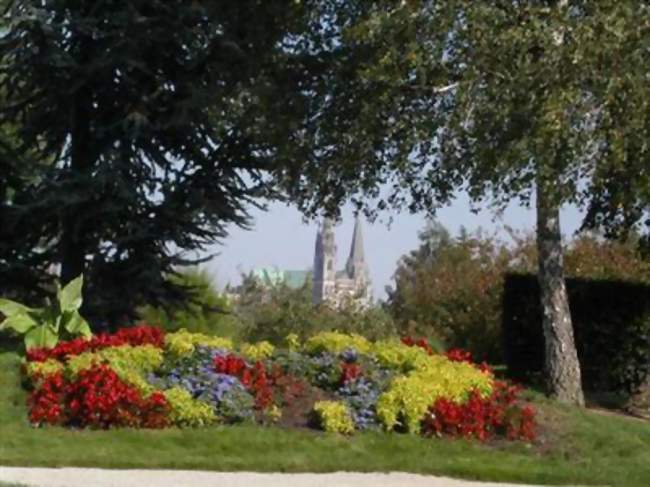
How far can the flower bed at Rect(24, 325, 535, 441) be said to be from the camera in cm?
1150

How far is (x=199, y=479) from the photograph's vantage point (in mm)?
9836

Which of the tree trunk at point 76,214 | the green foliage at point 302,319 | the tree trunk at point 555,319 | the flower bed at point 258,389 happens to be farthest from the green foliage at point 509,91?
the green foliage at point 302,319

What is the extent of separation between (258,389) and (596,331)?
6104 mm

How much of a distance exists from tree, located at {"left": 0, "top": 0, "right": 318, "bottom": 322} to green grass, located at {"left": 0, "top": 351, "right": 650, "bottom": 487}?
A: 5996 millimetres

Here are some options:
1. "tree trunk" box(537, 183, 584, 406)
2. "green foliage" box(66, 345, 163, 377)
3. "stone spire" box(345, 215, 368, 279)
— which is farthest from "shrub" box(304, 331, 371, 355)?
"stone spire" box(345, 215, 368, 279)

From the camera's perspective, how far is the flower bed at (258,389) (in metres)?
11.5

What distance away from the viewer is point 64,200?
1736 centimetres

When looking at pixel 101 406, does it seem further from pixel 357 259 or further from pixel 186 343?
pixel 357 259

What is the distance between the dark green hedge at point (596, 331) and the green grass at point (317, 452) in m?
4.34

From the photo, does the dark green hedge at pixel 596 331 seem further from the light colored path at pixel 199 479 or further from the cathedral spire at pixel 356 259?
the cathedral spire at pixel 356 259

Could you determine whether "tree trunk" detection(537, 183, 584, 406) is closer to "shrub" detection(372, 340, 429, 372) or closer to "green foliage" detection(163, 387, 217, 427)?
"shrub" detection(372, 340, 429, 372)

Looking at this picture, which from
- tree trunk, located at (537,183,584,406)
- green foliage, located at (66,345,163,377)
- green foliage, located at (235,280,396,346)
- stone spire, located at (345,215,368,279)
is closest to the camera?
green foliage, located at (66,345,163,377)

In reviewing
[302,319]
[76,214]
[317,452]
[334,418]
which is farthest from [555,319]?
[76,214]

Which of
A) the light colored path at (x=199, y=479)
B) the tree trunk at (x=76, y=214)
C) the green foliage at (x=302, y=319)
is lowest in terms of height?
the light colored path at (x=199, y=479)
